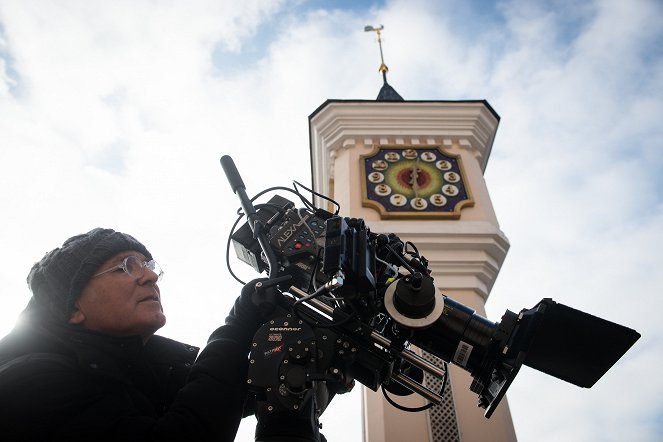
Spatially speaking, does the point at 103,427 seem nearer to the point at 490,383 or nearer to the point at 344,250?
the point at 344,250

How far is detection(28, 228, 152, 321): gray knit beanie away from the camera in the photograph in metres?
1.88

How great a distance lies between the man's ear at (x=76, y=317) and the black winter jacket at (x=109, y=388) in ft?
0.31

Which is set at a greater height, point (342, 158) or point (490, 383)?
point (342, 158)

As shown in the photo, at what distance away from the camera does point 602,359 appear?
173 centimetres

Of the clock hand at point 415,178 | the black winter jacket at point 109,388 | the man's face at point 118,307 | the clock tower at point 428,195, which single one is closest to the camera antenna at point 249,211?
the black winter jacket at point 109,388

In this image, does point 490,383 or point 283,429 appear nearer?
point 283,429

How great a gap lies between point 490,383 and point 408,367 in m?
0.31

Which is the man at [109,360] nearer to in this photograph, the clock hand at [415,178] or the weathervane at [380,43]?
the clock hand at [415,178]

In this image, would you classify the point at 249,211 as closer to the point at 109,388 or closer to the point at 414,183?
the point at 109,388

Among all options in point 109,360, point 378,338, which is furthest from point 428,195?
point 109,360

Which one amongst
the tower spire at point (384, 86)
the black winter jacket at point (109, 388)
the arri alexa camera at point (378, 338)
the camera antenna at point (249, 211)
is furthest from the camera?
the tower spire at point (384, 86)

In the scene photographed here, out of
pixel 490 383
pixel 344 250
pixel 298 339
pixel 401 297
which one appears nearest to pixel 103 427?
pixel 298 339

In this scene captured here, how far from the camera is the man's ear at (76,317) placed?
1.88 metres

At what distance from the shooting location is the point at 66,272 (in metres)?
1.92
